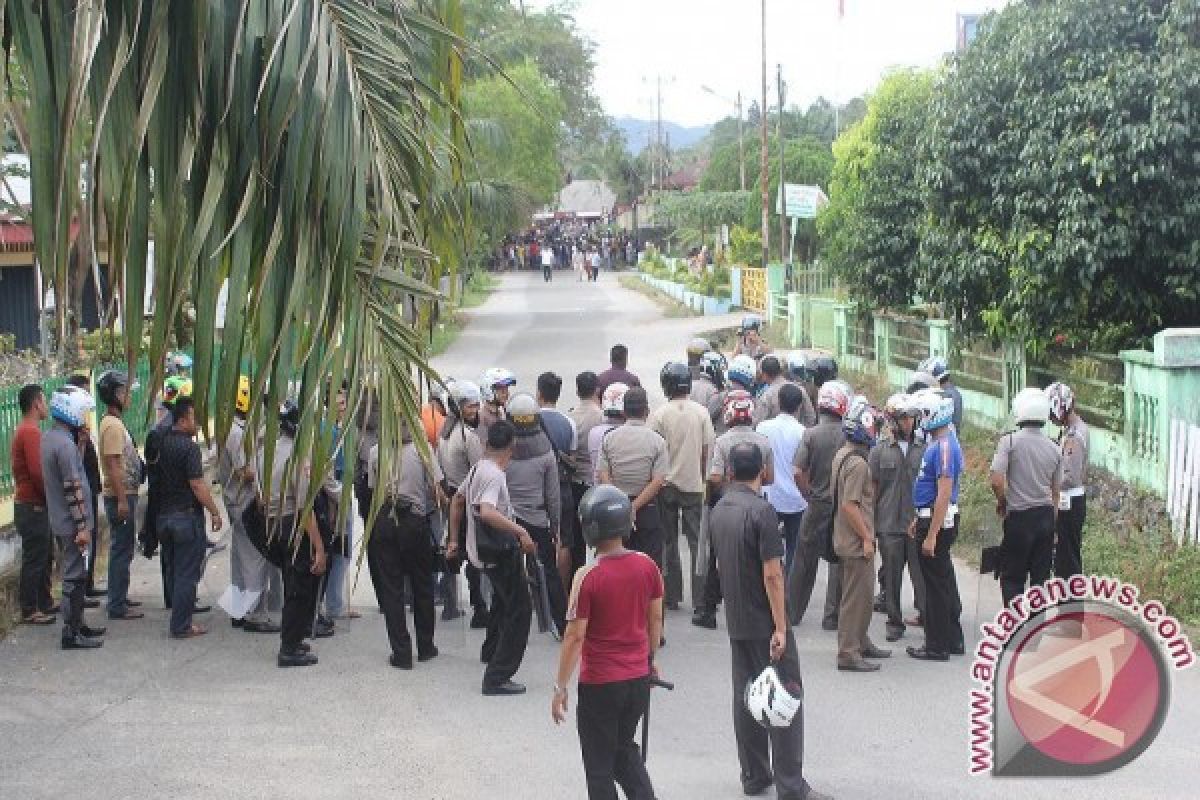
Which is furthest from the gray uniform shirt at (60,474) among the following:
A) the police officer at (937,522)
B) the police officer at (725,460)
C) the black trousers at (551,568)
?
the police officer at (937,522)

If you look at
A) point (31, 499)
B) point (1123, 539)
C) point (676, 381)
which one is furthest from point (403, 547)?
point (1123, 539)

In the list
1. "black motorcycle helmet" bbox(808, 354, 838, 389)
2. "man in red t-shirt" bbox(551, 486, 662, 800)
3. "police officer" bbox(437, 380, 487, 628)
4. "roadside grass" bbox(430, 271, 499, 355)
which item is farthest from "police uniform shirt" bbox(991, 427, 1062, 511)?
"roadside grass" bbox(430, 271, 499, 355)

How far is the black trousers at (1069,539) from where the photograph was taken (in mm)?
9703

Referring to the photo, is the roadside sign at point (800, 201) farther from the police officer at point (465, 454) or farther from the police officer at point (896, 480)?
the police officer at point (896, 480)

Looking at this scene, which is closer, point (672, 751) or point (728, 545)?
point (728, 545)

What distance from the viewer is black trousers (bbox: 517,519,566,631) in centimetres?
924

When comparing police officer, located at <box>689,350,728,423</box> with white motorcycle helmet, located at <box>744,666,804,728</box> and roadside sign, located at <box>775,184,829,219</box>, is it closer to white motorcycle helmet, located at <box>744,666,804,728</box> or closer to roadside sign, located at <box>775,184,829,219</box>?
white motorcycle helmet, located at <box>744,666,804,728</box>

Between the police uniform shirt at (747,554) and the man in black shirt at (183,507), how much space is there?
427 cm

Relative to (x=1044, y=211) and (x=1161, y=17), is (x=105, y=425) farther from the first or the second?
(x=1161, y=17)

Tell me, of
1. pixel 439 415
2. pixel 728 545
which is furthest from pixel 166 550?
pixel 728 545

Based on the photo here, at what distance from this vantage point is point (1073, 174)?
44.7 feet

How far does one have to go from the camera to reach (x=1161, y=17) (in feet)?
45.7

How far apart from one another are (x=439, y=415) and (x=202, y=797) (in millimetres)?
4199

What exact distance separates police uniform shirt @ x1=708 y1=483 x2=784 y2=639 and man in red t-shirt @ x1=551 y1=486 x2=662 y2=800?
81cm
